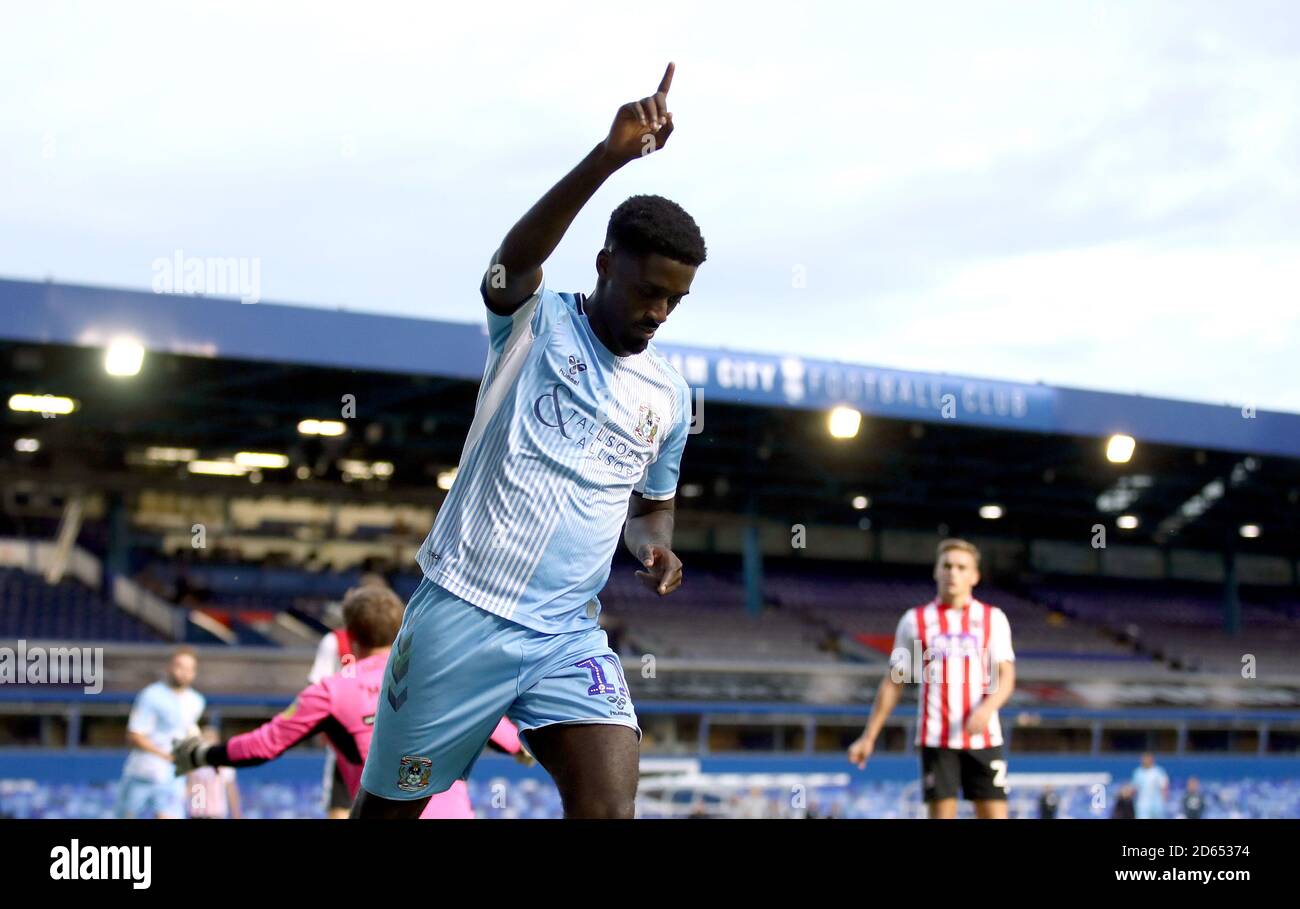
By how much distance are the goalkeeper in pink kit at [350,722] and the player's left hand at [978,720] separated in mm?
3091

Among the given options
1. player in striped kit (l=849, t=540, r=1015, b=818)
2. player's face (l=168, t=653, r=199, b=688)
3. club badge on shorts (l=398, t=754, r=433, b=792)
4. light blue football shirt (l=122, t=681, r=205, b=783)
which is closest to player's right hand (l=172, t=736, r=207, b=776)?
club badge on shorts (l=398, t=754, r=433, b=792)

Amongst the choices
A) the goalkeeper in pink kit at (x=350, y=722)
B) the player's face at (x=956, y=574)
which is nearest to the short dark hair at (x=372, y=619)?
the goalkeeper in pink kit at (x=350, y=722)

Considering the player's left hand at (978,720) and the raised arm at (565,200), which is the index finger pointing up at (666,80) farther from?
the player's left hand at (978,720)

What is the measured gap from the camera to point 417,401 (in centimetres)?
2216

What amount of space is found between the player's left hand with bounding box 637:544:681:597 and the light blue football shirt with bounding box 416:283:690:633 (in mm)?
140

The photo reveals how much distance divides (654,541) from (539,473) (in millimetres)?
467

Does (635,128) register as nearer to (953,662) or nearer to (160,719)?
(953,662)

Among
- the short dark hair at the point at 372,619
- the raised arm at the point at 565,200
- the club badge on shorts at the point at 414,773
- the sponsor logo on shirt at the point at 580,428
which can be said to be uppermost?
the raised arm at the point at 565,200

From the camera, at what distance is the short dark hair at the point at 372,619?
542cm
